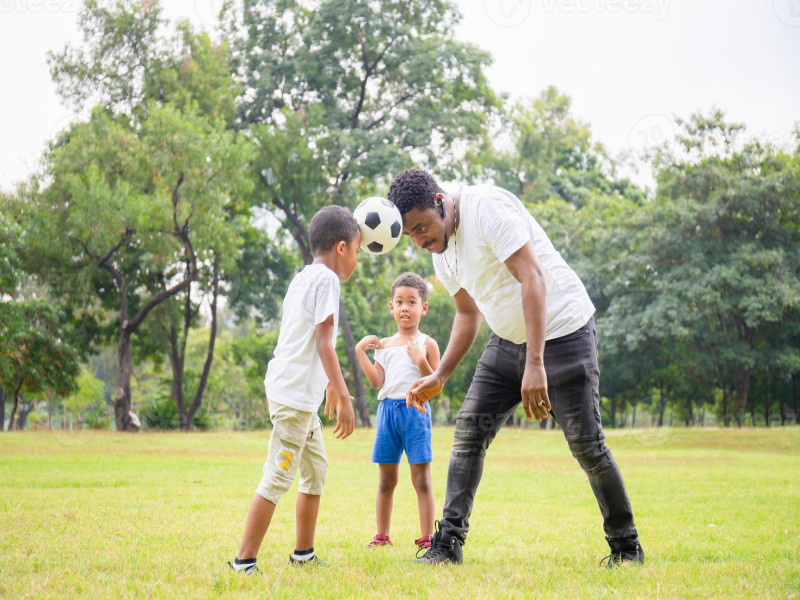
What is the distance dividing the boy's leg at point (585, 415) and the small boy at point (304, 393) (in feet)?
3.74

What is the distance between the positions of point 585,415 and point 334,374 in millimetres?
1360

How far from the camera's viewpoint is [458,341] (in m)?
4.98

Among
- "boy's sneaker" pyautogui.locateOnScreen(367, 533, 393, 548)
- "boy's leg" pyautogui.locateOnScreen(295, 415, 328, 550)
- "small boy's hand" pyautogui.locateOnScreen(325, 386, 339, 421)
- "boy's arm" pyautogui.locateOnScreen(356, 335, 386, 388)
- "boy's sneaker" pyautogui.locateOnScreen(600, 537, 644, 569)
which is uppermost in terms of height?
"boy's arm" pyautogui.locateOnScreen(356, 335, 386, 388)

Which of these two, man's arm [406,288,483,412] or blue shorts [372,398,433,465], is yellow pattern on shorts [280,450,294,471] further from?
blue shorts [372,398,433,465]

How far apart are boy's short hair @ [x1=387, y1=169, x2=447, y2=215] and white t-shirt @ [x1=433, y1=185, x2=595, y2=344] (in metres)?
0.18

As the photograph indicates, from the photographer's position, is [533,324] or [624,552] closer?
[533,324]

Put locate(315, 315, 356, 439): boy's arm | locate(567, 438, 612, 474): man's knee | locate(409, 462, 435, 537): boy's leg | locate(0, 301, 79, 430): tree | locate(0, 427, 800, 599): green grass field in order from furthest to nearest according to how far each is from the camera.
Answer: locate(0, 301, 79, 430): tree
locate(409, 462, 435, 537): boy's leg
locate(567, 438, 612, 474): man's knee
locate(315, 315, 356, 439): boy's arm
locate(0, 427, 800, 599): green grass field

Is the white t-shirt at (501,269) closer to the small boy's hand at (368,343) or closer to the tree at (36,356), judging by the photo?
the small boy's hand at (368,343)

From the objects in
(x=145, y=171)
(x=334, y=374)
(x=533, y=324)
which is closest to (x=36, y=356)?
(x=145, y=171)

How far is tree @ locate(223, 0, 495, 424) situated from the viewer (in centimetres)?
2623

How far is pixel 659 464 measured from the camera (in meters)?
14.9

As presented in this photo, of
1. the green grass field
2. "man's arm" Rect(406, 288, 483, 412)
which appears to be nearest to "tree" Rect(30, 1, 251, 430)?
the green grass field

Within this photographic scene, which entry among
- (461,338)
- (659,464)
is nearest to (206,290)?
(659,464)

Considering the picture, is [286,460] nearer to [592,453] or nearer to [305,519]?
[305,519]
